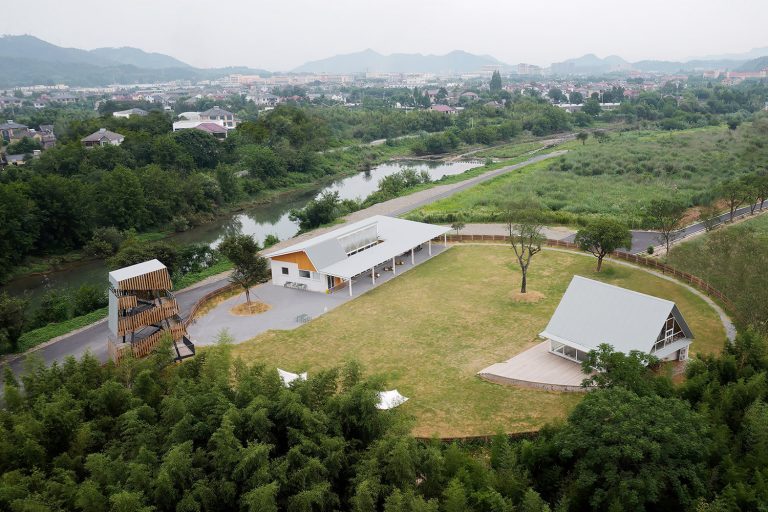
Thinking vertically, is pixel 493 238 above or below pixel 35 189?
below

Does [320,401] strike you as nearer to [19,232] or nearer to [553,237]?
[553,237]

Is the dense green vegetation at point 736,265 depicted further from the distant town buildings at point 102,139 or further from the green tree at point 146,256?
the distant town buildings at point 102,139

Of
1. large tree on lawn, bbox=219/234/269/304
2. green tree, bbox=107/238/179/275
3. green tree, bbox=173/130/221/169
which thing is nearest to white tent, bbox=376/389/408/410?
large tree on lawn, bbox=219/234/269/304

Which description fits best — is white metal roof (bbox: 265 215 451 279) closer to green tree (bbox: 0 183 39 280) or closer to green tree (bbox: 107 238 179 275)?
green tree (bbox: 107 238 179 275)

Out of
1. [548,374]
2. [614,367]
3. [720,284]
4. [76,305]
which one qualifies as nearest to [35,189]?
[76,305]

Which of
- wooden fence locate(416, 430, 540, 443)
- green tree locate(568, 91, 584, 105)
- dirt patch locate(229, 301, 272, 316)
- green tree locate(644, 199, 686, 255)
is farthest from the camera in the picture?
green tree locate(568, 91, 584, 105)

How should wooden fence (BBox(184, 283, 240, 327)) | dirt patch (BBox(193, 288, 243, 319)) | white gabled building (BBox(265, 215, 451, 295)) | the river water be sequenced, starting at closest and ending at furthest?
wooden fence (BBox(184, 283, 240, 327))
dirt patch (BBox(193, 288, 243, 319))
white gabled building (BBox(265, 215, 451, 295))
the river water

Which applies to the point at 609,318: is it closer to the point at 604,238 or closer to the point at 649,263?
the point at 604,238

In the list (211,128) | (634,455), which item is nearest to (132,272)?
(634,455)
